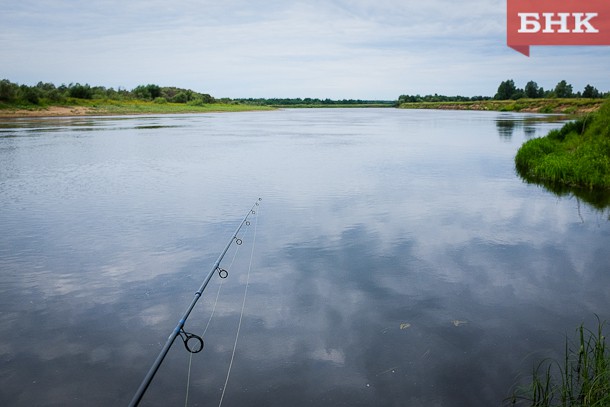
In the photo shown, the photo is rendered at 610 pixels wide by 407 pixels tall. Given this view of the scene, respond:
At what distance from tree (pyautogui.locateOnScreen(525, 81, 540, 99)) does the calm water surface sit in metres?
188

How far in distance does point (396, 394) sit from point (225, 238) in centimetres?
744

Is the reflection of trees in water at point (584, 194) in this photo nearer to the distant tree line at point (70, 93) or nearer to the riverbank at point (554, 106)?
the distant tree line at point (70, 93)

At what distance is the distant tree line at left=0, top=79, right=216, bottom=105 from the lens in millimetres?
72125

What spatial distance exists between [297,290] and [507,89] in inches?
7836

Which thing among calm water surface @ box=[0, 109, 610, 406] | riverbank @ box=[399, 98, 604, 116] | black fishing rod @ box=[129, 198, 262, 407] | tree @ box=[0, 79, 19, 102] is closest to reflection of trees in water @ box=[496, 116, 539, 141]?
calm water surface @ box=[0, 109, 610, 406]

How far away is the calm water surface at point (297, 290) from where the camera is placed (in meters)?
6.24

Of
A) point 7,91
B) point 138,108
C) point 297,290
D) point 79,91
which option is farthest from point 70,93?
point 297,290

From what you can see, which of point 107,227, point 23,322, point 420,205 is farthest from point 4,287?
point 420,205

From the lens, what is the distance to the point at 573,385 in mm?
6051

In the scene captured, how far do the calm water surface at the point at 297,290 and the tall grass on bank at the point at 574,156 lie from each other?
7.47 feet

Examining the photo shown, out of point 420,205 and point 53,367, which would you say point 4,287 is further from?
point 420,205

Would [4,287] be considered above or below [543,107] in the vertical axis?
below

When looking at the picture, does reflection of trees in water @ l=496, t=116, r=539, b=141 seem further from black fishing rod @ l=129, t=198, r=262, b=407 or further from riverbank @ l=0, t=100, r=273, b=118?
riverbank @ l=0, t=100, r=273, b=118

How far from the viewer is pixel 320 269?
1016 centimetres
